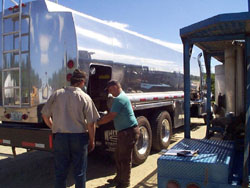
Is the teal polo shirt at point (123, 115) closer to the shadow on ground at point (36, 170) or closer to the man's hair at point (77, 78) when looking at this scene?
the man's hair at point (77, 78)

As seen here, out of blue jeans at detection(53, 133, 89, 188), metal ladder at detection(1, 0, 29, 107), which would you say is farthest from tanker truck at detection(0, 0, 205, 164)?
blue jeans at detection(53, 133, 89, 188)

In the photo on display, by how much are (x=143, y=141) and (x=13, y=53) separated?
3110 mm

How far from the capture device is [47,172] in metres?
5.17

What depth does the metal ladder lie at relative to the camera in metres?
4.52

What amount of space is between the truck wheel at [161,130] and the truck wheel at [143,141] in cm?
40

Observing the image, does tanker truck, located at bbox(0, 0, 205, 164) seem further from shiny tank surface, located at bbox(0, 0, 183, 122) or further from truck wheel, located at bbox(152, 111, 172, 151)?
truck wheel, located at bbox(152, 111, 172, 151)

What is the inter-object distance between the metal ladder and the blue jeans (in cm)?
161

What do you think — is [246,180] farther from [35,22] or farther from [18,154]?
[18,154]

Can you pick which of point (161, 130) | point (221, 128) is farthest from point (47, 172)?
point (221, 128)

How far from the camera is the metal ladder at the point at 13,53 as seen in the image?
452 centimetres

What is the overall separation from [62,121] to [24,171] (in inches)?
101

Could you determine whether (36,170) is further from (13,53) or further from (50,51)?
(50,51)

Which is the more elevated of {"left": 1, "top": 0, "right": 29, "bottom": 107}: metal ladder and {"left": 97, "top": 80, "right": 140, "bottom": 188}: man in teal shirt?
{"left": 1, "top": 0, "right": 29, "bottom": 107}: metal ladder

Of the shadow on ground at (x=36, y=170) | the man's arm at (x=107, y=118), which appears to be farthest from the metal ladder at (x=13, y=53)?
the man's arm at (x=107, y=118)
